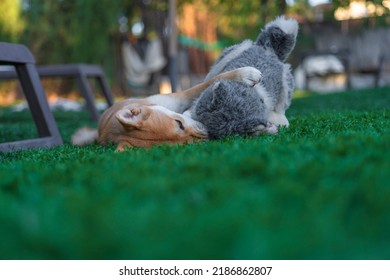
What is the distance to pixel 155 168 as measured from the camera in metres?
1.69

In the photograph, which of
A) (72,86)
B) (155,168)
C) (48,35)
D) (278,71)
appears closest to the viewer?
(155,168)

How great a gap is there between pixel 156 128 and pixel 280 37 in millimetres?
1077

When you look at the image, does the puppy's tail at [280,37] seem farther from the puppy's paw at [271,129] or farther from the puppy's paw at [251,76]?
the puppy's paw at [271,129]

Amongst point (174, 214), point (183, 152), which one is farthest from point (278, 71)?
point (174, 214)

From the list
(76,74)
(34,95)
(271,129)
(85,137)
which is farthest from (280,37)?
(76,74)

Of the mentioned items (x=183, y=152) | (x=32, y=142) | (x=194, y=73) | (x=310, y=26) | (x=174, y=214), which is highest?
(x=174, y=214)

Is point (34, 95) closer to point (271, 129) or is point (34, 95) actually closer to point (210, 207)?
point (271, 129)

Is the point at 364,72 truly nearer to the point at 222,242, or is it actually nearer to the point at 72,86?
the point at 72,86

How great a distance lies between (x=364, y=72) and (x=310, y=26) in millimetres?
2122

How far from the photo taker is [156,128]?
2666mm

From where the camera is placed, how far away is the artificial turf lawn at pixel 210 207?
981 millimetres

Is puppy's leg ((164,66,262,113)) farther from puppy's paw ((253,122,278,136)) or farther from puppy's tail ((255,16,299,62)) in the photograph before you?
puppy's tail ((255,16,299,62))

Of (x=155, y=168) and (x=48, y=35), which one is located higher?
(x=155, y=168)

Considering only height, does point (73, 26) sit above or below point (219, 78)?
below
